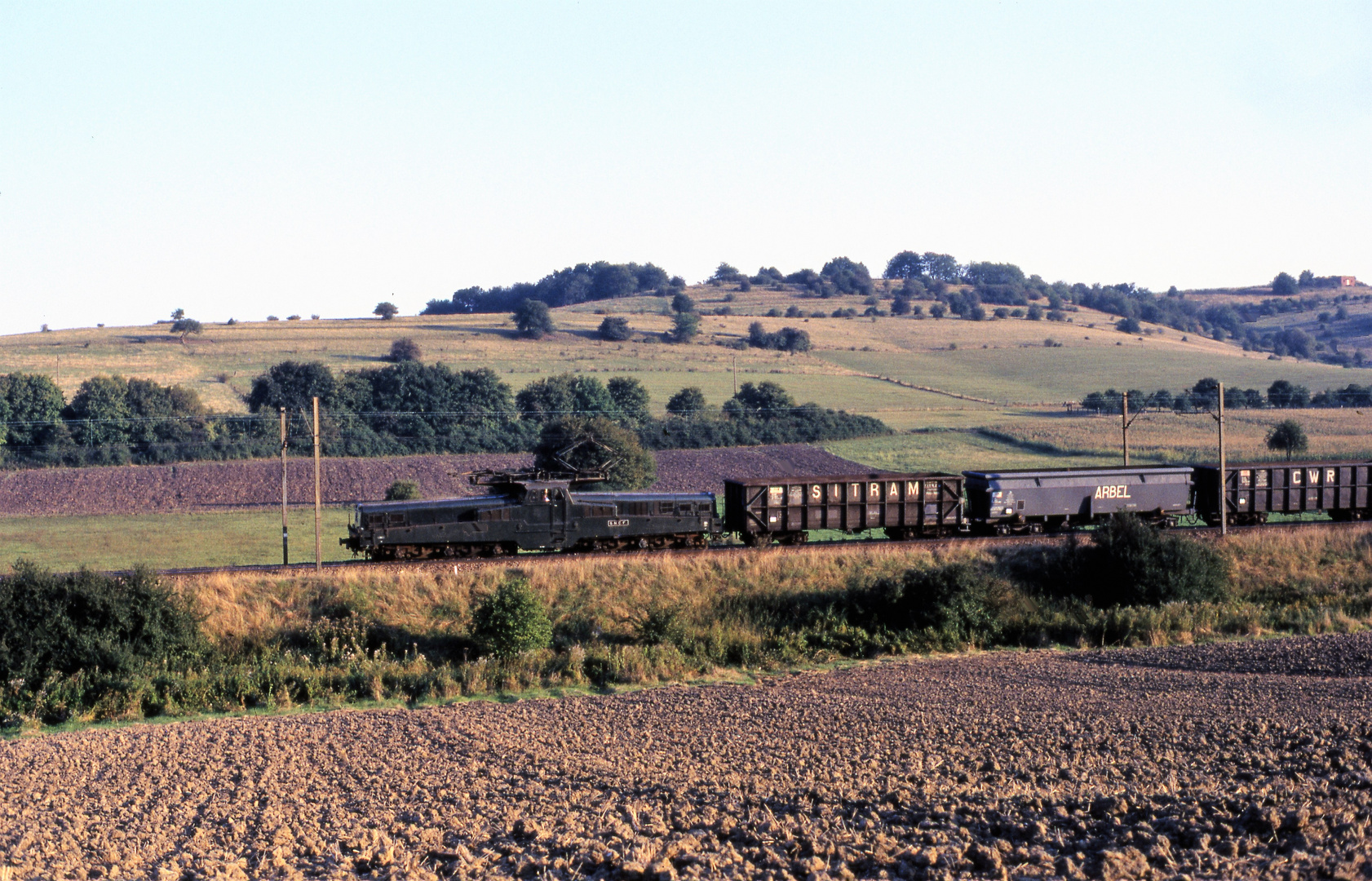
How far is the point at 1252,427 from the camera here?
82.8 metres

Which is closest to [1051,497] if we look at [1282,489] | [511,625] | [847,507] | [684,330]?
[847,507]

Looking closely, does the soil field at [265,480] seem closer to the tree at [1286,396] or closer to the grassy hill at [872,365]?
the grassy hill at [872,365]

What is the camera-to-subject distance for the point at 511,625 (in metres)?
27.9

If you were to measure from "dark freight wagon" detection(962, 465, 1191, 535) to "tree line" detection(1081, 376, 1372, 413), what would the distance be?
175 ft

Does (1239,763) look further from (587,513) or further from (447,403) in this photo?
(447,403)

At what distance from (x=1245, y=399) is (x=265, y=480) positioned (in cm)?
8355

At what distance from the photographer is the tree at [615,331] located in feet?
421

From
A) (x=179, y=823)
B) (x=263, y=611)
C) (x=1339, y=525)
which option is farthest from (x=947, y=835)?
(x=1339, y=525)

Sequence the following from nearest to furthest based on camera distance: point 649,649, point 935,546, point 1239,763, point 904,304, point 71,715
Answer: point 1239,763 → point 71,715 → point 649,649 → point 935,546 → point 904,304

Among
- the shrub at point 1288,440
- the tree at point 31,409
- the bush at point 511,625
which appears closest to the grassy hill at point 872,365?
the shrub at point 1288,440

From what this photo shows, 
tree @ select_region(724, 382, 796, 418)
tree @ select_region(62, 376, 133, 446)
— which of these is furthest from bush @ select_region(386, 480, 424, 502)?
tree @ select_region(724, 382, 796, 418)

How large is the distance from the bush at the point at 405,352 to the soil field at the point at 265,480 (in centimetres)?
3976

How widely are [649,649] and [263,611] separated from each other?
35.6 ft

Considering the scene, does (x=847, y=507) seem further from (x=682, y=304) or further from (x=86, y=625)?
(x=682, y=304)
